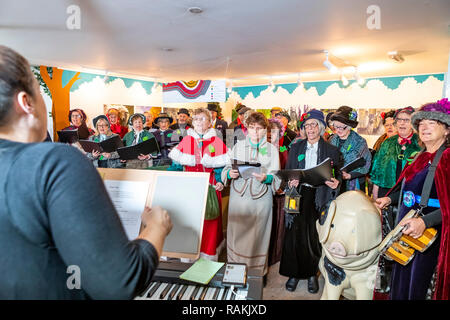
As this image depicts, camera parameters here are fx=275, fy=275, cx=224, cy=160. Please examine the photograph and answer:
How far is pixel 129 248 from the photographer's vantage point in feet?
2.04

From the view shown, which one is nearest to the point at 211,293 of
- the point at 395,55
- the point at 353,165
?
the point at 353,165

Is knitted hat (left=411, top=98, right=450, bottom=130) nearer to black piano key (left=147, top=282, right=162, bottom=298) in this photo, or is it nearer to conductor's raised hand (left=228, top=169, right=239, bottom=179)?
conductor's raised hand (left=228, top=169, right=239, bottom=179)

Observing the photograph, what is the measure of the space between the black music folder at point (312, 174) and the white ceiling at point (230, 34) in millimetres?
1986

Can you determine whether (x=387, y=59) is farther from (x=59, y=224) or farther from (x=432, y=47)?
(x=59, y=224)

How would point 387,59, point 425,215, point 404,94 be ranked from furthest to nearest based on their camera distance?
1. point 404,94
2. point 387,59
3. point 425,215

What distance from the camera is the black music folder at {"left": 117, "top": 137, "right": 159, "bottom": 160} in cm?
346

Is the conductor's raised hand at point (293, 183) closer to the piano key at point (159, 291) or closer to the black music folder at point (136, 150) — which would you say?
the piano key at point (159, 291)

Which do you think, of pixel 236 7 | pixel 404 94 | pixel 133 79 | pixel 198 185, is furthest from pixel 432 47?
pixel 133 79

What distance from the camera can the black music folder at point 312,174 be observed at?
227cm

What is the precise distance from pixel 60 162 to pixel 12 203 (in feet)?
0.42

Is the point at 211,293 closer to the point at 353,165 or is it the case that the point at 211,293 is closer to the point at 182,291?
the point at 182,291

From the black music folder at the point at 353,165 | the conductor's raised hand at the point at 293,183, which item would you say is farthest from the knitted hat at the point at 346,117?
the conductor's raised hand at the point at 293,183

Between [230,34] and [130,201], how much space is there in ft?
12.4

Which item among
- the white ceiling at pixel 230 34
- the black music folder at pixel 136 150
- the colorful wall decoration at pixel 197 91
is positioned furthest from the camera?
the colorful wall decoration at pixel 197 91
